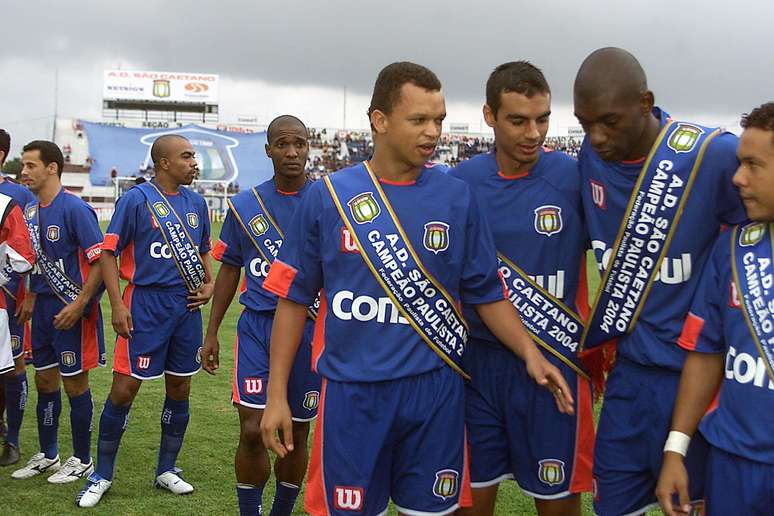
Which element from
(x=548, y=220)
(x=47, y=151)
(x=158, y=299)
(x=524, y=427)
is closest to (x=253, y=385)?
(x=158, y=299)

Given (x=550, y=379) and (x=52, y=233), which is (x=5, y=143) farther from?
(x=550, y=379)

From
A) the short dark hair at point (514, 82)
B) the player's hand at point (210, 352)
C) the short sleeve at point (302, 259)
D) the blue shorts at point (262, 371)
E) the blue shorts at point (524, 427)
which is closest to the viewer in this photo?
the short sleeve at point (302, 259)

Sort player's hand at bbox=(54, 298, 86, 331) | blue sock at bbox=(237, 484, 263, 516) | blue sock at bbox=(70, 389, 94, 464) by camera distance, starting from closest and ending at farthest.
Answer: blue sock at bbox=(237, 484, 263, 516), player's hand at bbox=(54, 298, 86, 331), blue sock at bbox=(70, 389, 94, 464)

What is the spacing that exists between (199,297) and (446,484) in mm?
3444

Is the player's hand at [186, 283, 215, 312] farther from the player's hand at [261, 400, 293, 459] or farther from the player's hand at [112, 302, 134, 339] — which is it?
the player's hand at [261, 400, 293, 459]

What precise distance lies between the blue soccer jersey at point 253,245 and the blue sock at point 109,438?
4.77 feet

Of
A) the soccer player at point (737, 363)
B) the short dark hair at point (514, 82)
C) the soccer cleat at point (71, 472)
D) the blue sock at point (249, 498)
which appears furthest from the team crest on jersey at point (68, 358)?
the soccer player at point (737, 363)

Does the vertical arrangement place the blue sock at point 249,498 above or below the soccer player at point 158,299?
below

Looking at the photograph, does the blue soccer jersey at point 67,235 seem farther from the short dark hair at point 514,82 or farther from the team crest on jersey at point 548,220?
the team crest on jersey at point 548,220

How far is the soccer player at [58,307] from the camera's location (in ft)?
21.2

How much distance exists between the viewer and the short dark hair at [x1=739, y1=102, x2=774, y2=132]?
9.40 feet

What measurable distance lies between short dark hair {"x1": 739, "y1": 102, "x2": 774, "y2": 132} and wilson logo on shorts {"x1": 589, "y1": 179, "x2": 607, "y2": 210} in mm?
680

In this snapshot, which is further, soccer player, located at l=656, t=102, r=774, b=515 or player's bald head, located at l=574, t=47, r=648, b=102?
player's bald head, located at l=574, t=47, r=648, b=102

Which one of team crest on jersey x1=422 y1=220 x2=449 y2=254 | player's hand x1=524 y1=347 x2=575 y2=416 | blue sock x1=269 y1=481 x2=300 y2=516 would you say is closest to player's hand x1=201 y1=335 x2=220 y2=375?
blue sock x1=269 y1=481 x2=300 y2=516
